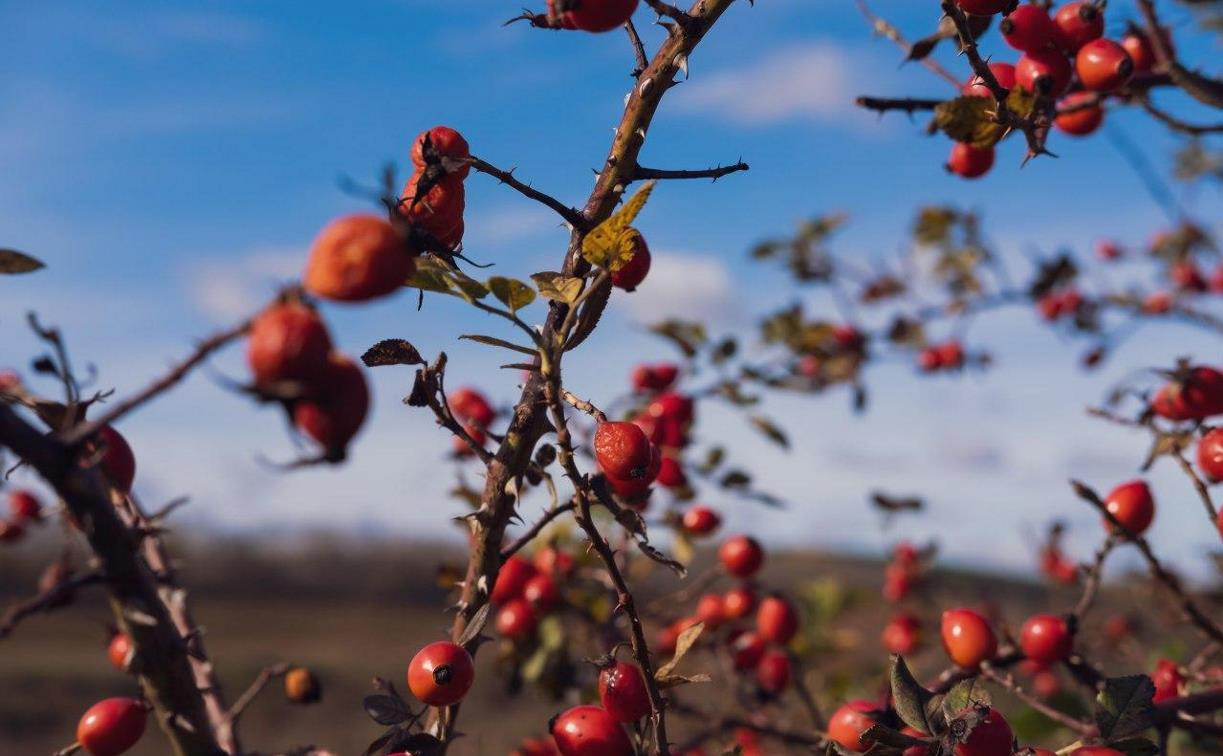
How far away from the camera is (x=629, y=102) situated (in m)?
1.67

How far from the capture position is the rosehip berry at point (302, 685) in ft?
7.53

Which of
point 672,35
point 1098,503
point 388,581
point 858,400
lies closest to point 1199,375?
point 1098,503

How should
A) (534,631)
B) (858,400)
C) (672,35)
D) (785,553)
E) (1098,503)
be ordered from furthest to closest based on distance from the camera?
(785,553)
(858,400)
(534,631)
(1098,503)
(672,35)

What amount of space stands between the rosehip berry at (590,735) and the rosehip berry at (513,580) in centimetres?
148

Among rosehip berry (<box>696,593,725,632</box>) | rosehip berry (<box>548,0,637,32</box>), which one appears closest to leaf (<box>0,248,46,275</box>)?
rosehip berry (<box>548,0,637,32</box>)

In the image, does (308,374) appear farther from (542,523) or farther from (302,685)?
(302,685)

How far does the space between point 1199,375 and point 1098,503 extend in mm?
485

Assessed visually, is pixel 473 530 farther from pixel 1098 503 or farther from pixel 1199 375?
pixel 1199 375

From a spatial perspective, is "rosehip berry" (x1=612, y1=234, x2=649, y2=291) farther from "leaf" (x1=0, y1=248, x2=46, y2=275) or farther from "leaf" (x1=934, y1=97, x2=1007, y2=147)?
"leaf" (x1=0, y1=248, x2=46, y2=275)

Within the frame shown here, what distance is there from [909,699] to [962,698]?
0.09 meters

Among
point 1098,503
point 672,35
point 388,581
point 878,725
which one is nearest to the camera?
point 878,725

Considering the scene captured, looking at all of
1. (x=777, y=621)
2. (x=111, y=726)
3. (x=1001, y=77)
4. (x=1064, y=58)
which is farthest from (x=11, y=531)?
(x=1064, y=58)

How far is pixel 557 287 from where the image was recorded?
152 centimetres

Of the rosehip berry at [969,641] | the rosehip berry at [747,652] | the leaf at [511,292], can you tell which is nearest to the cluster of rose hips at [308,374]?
the leaf at [511,292]
